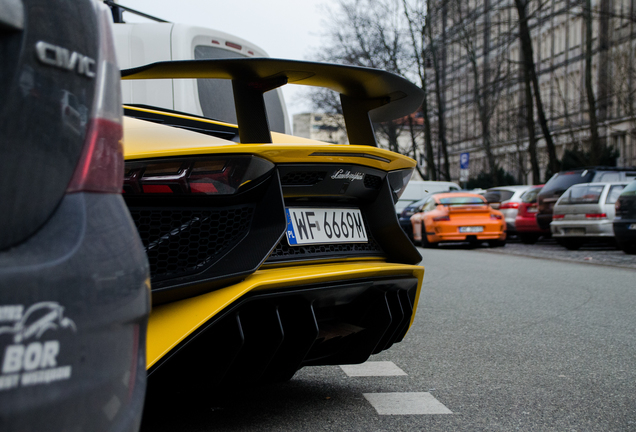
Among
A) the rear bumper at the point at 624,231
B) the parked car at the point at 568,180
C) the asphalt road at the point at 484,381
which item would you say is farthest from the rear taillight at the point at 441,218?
the asphalt road at the point at 484,381

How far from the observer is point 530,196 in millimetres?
18297

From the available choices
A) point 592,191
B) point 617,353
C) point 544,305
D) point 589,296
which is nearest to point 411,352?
point 617,353

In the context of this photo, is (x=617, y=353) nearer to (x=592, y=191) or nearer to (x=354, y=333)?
(x=354, y=333)

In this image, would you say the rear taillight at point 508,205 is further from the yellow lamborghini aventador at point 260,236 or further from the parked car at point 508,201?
the yellow lamborghini aventador at point 260,236

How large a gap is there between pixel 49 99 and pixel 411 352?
3870 mm

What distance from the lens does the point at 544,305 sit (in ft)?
23.2

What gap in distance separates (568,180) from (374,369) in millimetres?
13605

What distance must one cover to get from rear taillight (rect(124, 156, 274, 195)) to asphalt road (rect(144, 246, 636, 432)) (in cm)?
106

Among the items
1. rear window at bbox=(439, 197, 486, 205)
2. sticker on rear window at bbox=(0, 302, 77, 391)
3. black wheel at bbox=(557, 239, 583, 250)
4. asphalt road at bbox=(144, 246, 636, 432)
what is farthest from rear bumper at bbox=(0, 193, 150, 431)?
rear window at bbox=(439, 197, 486, 205)

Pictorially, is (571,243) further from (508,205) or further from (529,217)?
(508,205)

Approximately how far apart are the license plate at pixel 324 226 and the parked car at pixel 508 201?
16624 millimetres

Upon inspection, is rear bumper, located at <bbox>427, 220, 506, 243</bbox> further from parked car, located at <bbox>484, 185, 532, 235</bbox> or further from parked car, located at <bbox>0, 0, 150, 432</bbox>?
parked car, located at <bbox>0, 0, 150, 432</bbox>

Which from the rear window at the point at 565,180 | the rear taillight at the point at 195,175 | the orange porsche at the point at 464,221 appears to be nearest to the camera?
the rear taillight at the point at 195,175

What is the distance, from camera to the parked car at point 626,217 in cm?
1270
